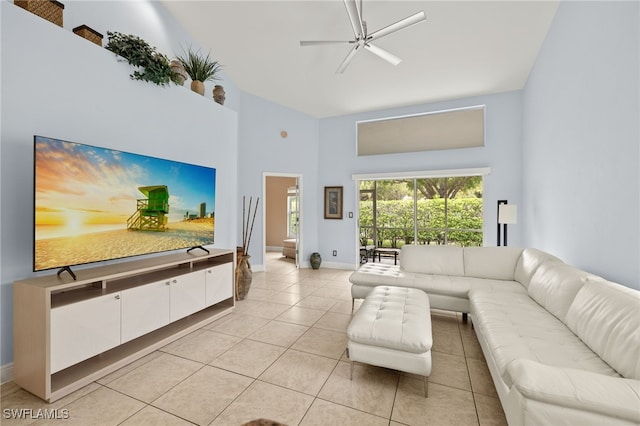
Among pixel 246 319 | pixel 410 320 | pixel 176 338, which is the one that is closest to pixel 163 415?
pixel 176 338

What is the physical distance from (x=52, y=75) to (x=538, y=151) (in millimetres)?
5541

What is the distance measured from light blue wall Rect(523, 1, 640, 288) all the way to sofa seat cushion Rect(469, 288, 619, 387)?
23.4 inches

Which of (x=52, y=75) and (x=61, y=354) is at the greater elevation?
(x=52, y=75)

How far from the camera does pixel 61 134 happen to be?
225cm

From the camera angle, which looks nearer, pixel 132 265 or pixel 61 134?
pixel 61 134

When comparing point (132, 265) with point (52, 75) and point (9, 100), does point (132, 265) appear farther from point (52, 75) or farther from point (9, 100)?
point (52, 75)

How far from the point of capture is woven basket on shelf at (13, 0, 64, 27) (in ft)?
6.81

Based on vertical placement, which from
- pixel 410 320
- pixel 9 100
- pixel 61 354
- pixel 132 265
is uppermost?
pixel 9 100

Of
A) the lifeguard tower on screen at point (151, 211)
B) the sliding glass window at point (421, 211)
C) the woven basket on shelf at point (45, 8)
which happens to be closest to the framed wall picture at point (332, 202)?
the sliding glass window at point (421, 211)

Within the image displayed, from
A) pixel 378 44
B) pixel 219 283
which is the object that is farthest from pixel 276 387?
pixel 378 44

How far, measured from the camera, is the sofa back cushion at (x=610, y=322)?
1284mm

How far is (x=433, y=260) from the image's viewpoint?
3598 millimetres

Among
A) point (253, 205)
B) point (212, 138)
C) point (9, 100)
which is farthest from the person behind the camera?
point (253, 205)

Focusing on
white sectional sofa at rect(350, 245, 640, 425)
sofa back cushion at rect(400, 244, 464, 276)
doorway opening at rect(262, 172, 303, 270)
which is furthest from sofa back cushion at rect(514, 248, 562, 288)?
doorway opening at rect(262, 172, 303, 270)
